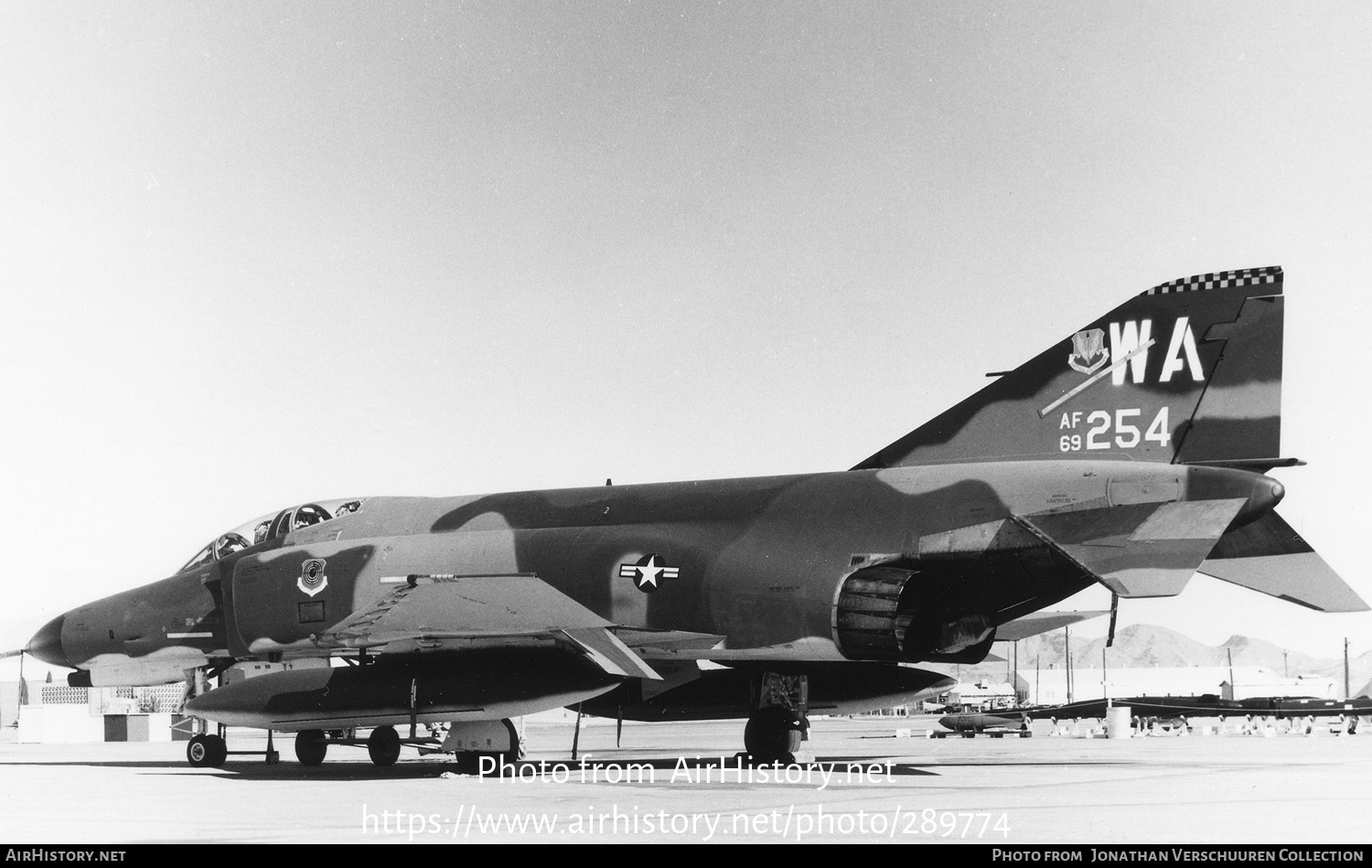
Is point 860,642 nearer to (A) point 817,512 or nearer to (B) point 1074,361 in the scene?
(A) point 817,512

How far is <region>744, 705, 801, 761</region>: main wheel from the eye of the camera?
13.8 m

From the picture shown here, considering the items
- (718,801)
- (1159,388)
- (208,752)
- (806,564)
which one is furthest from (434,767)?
(1159,388)

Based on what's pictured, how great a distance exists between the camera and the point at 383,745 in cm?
1414

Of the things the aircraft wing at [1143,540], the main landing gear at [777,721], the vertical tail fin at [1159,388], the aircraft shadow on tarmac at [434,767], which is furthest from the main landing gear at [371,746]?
the aircraft wing at [1143,540]

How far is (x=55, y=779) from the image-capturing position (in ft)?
40.7

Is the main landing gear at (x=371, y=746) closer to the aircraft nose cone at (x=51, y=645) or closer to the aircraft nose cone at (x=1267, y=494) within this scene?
the aircraft nose cone at (x=51, y=645)

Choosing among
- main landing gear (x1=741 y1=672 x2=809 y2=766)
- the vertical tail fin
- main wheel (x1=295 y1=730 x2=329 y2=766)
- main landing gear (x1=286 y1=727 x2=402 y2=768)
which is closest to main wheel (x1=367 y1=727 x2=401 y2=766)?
main landing gear (x1=286 y1=727 x2=402 y2=768)

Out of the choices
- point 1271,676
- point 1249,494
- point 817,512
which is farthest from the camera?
point 1271,676

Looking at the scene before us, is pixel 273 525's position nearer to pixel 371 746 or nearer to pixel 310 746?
pixel 310 746

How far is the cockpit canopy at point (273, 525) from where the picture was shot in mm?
15375

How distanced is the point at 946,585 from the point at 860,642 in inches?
38.7

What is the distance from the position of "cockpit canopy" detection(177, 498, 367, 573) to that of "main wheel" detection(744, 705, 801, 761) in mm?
5376
